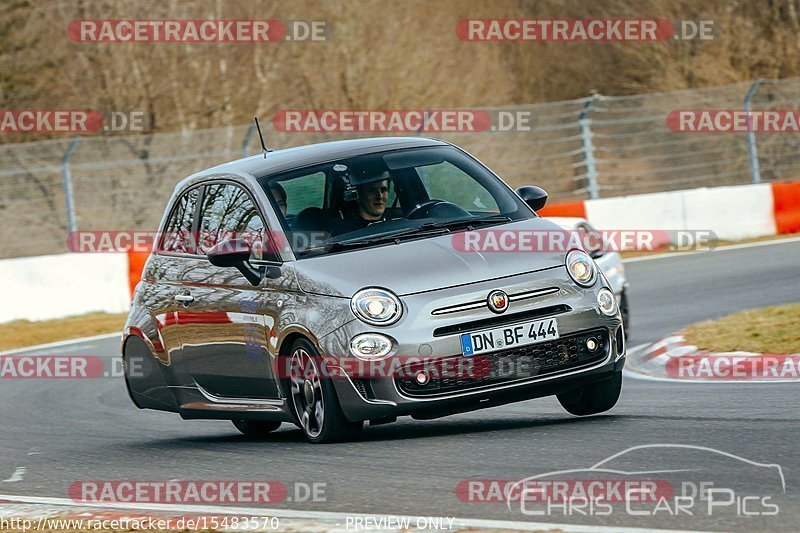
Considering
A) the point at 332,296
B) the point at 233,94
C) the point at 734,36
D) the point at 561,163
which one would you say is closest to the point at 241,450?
the point at 332,296

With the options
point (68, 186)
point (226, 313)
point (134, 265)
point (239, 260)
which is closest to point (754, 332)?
point (226, 313)

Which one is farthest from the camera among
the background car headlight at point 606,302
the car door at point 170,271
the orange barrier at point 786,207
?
the orange barrier at point 786,207

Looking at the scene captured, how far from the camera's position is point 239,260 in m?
8.64

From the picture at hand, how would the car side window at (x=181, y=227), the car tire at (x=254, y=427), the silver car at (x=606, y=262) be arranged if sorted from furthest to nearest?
the silver car at (x=606, y=262)
the car tire at (x=254, y=427)
the car side window at (x=181, y=227)

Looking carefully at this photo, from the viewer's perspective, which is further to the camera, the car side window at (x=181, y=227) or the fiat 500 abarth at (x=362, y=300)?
the car side window at (x=181, y=227)

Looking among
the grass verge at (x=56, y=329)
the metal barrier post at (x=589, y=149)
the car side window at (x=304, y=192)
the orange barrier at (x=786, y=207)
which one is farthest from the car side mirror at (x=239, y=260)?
the orange barrier at (x=786, y=207)

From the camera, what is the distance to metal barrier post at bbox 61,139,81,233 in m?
21.4

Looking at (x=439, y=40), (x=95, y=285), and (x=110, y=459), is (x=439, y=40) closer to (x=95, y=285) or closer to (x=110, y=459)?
(x=95, y=285)

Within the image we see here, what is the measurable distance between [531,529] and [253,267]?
11.7 ft

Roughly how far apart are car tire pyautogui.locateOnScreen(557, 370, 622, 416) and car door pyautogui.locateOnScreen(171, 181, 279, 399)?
173 centimetres

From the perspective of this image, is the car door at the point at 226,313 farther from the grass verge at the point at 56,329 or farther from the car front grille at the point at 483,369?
the grass verge at the point at 56,329

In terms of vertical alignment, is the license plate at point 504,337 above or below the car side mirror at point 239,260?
below

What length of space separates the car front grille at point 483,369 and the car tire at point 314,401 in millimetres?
445

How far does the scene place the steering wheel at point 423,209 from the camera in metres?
8.80
